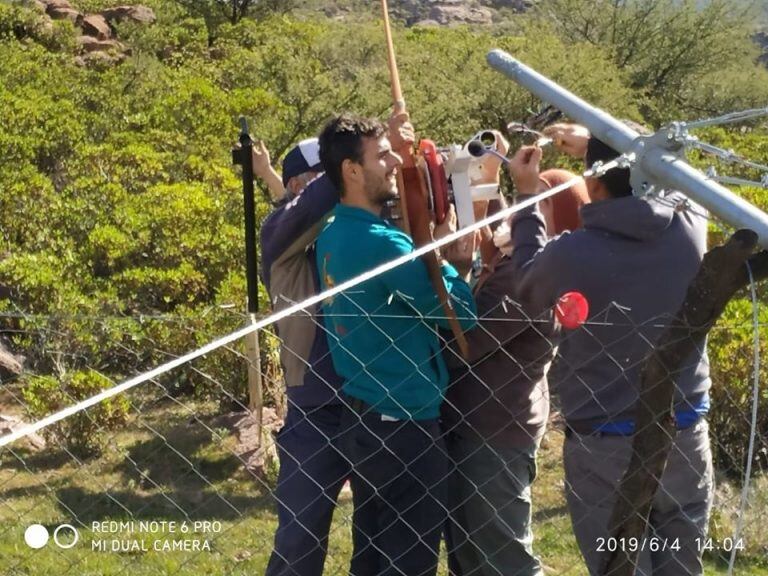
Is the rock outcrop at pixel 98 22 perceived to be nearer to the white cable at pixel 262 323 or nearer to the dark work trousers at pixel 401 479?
the dark work trousers at pixel 401 479

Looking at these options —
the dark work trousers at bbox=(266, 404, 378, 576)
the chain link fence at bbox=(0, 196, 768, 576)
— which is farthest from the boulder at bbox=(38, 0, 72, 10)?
the dark work trousers at bbox=(266, 404, 378, 576)

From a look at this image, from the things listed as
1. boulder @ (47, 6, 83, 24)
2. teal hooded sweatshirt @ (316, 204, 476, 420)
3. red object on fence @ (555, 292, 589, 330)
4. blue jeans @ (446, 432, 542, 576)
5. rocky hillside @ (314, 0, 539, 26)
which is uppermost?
red object on fence @ (555, 292, 589, 330)

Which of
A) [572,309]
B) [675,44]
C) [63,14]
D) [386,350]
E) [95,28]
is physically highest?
[572,309]

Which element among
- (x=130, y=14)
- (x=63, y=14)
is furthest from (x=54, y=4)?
(x=130, y=14)

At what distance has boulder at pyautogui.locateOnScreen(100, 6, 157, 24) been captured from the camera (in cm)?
2402

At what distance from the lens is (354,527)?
3.18 metres

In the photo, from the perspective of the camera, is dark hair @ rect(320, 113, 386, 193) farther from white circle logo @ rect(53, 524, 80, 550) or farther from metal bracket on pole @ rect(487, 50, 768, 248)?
white circle logo @ rect(53, 524, 80, 550)

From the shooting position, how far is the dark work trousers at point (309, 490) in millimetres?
3117

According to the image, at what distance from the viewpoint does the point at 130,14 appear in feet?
79.7

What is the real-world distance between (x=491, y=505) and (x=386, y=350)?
1.89ft

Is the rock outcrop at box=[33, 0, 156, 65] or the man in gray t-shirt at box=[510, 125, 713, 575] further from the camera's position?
the rock outcrop at box=[33, 0, 156, 65]

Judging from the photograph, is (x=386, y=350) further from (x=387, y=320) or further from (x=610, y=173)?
(x=610, y=173)

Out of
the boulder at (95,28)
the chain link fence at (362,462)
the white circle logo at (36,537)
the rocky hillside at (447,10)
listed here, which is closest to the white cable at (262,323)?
the chain link fence at (362,462)
